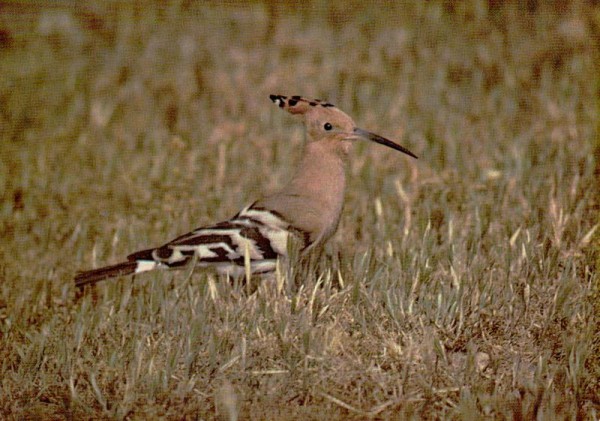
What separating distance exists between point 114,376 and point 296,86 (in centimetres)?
341

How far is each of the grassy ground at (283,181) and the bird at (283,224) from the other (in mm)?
134

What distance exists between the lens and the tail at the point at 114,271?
4.02 meters

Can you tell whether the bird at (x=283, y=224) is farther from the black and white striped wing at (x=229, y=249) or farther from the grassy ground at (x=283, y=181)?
the grassy ground at (x=283, y=181)

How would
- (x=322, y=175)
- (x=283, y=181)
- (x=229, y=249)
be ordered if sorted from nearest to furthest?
(x=229, y=249) → (x=322, y=175) → (x=283, y=181)

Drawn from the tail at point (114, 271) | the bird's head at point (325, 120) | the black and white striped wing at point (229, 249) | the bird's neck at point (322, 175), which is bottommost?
the tail at point (114, 271)

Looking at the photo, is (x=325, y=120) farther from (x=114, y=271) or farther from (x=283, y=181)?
(x=283, y=181)

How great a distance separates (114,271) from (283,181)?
155 cm

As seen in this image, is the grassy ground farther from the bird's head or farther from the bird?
the bird's head

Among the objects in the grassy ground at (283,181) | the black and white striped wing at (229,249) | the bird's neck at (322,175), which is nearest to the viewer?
the grassy ground at (283,181)

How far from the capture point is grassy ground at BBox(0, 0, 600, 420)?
10.5 feet

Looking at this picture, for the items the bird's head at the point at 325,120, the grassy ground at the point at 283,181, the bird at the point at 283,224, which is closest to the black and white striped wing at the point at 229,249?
the bird at the point at 283,224

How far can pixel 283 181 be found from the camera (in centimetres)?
543

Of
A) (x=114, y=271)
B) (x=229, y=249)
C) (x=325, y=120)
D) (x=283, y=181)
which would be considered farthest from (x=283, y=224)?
(x=283, y=181)

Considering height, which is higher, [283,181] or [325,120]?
[325,120]
